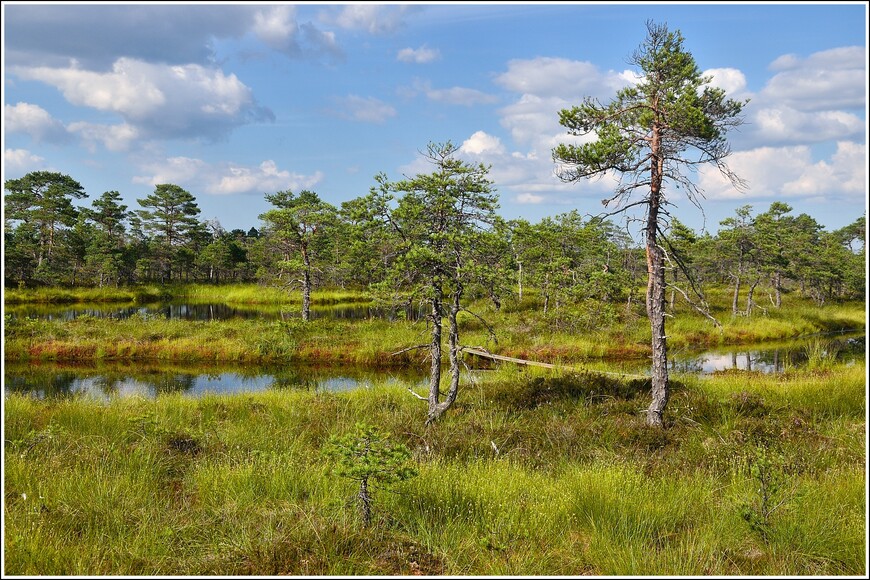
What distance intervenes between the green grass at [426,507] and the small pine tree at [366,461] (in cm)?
24

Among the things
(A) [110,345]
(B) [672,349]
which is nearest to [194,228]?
(A) [110,345]

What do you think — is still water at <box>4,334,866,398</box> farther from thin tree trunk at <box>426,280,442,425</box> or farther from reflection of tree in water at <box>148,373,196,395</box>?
thin tree trunk at <box>426,280,442,425</box>

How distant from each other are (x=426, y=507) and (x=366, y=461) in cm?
88

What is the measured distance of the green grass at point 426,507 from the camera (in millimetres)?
4801

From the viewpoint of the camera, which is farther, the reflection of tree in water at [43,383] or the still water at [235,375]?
the still water at [235,375]

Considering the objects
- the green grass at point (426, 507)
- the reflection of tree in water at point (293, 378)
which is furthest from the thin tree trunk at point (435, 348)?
the reflection of tree in water at point (293, 378)

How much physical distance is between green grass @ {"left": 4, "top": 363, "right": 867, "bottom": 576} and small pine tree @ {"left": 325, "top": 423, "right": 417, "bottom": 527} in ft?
0.78

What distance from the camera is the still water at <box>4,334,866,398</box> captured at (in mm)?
20859

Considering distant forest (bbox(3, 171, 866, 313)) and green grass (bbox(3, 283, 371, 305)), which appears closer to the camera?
distant forest (bbox(3, 171, 866, 313))

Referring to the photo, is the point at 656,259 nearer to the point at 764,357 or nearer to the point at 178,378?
the point at 178,378

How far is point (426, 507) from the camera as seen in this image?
585 cm

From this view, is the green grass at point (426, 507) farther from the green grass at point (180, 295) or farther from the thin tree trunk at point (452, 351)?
the green grass at point (180, 295)

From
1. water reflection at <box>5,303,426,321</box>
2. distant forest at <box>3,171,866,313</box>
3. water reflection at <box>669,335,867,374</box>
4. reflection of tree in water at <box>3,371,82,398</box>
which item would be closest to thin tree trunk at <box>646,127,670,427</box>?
distant forest at <box>3,171,866,313</box>

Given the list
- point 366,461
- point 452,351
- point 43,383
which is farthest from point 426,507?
point 43,383
